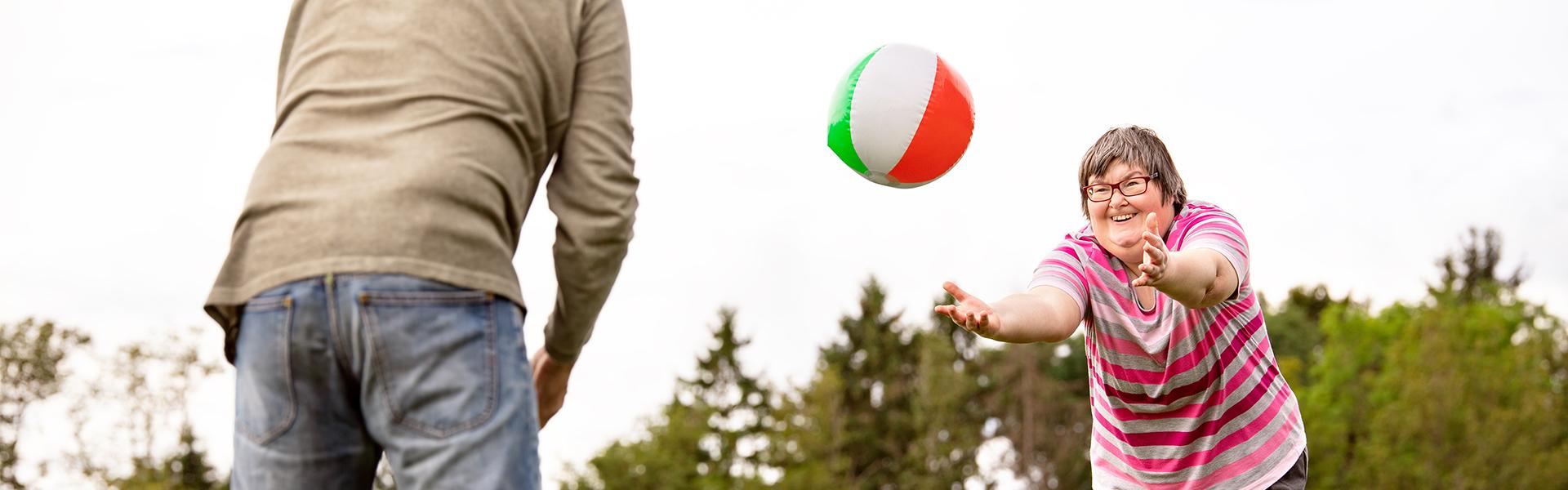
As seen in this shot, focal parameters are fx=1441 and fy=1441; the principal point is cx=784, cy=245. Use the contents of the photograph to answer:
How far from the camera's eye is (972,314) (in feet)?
12.3

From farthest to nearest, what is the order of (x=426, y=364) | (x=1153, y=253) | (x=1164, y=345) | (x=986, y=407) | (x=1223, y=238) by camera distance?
1. (x=986, y=407)
2. (x=1164, y=345)
3. (x=1223, y=238)
4. (x=1153, y=253)
5. (x=426, y=364)

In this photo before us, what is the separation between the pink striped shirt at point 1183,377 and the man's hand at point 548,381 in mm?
1852

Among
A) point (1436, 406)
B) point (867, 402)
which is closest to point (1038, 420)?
point (867, 402)

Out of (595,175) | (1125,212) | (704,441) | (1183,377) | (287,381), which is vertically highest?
(595,175)

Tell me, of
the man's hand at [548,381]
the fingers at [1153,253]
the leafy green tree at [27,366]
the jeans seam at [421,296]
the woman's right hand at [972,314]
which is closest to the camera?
the jeans seam at [421,296]

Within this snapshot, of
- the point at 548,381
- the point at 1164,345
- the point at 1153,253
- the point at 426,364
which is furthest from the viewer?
the point at 1164,345

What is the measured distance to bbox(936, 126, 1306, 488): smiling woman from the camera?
4.54m

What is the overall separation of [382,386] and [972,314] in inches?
66.8

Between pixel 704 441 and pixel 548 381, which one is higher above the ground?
pixel 548 381

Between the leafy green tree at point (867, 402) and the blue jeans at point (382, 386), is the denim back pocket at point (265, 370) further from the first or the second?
the leafy green tree at point (867, 402)

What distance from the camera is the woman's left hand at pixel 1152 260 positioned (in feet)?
11.7

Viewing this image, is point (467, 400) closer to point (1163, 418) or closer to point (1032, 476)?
point (1163, 418)

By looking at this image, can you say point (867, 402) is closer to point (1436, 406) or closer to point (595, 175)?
point (1436, 406)

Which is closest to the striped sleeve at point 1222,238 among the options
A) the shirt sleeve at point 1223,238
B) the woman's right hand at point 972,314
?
the shirt sleeve at point 1223,238
